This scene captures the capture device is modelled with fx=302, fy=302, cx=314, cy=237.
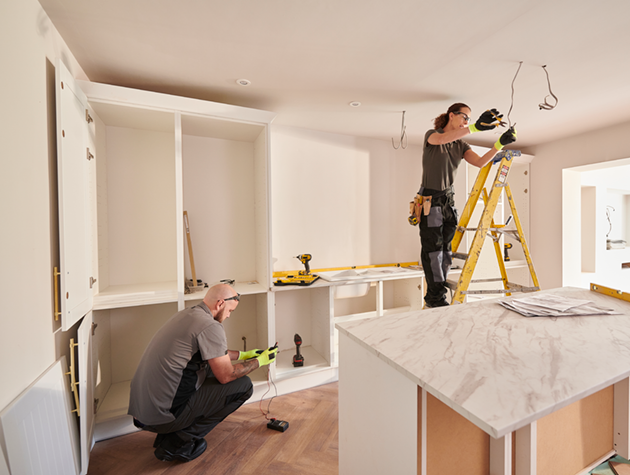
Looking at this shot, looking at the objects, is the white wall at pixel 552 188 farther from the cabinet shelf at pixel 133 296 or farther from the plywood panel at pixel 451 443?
the cabinet shelf at pixel 133 296

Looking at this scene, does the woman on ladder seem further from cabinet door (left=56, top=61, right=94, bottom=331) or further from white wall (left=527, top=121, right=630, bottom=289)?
cabinet door (left=56, top=61, right=94, bottom=331)

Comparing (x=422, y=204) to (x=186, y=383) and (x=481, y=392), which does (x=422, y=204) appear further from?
(x=186, y=383)

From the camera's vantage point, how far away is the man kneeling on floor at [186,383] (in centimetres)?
171

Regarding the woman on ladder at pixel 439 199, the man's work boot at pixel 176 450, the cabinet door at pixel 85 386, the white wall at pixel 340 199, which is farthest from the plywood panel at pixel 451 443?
the white wall at pixel 340 199

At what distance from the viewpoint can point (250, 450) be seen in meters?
1.85

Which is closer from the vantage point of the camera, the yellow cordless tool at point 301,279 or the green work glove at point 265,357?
the green work glove at point 265,357

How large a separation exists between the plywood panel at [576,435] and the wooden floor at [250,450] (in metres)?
1.07

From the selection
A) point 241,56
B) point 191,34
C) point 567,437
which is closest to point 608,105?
point 567,437

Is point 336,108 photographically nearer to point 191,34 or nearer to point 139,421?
point 191,34

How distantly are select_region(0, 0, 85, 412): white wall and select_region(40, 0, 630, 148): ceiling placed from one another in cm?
26

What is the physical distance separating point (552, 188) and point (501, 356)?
147 inches

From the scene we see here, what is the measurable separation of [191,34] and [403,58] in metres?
1.18

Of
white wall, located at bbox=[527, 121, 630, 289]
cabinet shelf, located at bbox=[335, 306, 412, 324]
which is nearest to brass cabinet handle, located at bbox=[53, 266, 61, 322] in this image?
cabinet shelf, located at bbox=[335, 306, 412, 324]

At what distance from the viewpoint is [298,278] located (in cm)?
266
